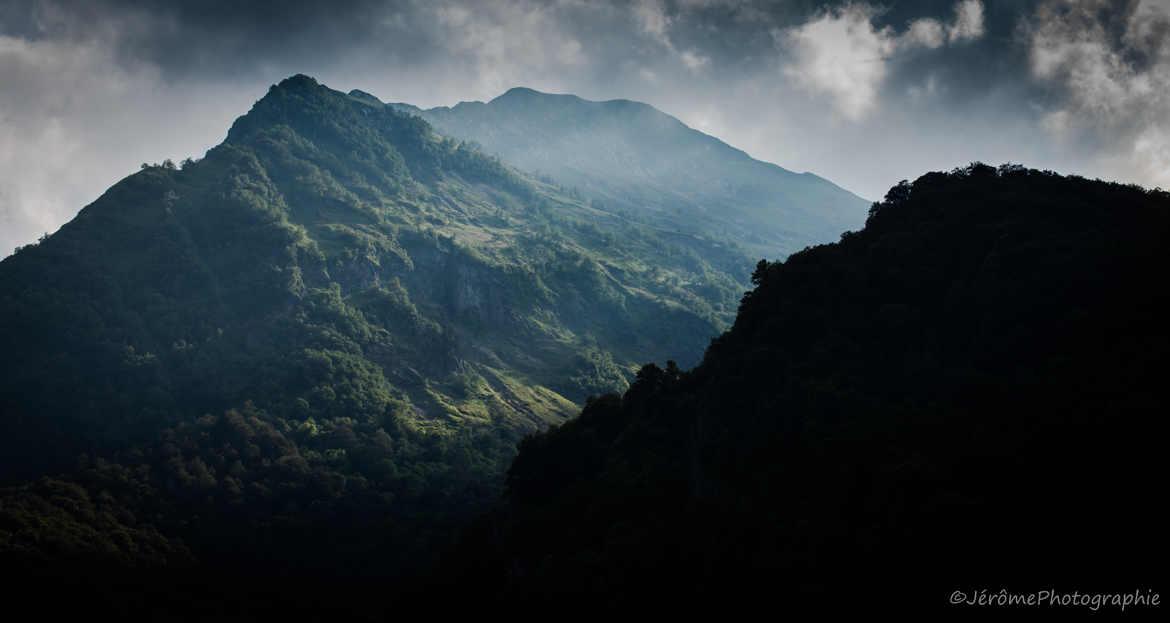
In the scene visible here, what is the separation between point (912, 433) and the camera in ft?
139

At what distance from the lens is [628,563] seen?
4819cm

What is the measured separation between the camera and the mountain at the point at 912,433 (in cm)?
3003

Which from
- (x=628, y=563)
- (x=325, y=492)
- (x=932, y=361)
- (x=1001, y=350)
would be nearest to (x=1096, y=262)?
(x=1001, y=350)

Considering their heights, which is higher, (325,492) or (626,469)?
(626,469)

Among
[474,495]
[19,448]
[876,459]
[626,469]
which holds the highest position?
[876,459]

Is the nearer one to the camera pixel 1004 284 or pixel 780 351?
pixel 1004 284

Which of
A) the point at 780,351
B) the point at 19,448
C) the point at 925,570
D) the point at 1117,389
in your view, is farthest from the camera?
the point at 19,448

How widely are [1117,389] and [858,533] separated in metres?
16.8

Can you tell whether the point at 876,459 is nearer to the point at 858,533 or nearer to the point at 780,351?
the point at 858,533

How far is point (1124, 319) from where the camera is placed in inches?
1602

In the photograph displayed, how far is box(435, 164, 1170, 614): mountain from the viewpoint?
3003cm

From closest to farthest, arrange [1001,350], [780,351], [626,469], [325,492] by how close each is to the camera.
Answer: [1001,350] → [780,351] → [626,469] → [325,492]

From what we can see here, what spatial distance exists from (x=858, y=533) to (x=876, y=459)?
7.52 meters

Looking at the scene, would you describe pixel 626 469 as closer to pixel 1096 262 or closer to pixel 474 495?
pixel 1096 262
